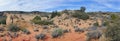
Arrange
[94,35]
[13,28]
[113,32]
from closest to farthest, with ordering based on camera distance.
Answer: [113,32]
[94,35]
[13,28]

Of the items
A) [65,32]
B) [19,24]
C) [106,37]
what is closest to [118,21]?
[106,37]

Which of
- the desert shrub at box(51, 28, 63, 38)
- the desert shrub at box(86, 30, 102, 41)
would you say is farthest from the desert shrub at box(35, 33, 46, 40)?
the desert shrub at box(86, 30, 102, 41)

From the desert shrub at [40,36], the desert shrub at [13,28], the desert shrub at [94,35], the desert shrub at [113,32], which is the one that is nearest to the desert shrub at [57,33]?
the desert shrub at [40,36]

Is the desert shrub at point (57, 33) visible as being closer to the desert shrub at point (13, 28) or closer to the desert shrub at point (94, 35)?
the desert shrub at point (94, 35)

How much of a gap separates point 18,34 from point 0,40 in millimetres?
2312

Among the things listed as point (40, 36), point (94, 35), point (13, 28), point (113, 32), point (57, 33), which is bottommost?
point (13, 28)

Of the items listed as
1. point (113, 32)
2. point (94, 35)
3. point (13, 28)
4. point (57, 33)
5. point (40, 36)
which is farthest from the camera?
point (13, 28)

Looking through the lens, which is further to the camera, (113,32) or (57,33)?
(57,33)

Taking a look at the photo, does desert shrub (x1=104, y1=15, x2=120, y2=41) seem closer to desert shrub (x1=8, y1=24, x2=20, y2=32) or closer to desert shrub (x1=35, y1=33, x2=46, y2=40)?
desert shrub (x1=35, y1=33, x2=46, y2=40)

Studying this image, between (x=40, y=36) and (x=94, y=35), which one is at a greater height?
(x=94, y=35)

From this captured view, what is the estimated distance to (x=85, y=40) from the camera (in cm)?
3108

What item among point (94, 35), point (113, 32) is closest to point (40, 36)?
point (94, 35)

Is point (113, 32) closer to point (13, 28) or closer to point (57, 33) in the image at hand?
point (57, 33)

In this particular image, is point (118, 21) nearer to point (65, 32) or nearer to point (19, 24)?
point (65, 32)
